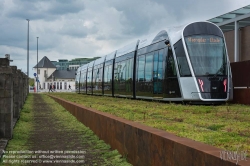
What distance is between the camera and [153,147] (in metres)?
5.58

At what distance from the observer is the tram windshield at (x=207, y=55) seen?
53.1 feet

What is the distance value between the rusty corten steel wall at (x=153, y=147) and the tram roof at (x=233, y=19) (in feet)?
59.1

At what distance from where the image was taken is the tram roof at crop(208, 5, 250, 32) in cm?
2503

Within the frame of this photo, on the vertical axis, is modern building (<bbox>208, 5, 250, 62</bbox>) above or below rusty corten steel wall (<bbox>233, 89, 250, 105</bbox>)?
above

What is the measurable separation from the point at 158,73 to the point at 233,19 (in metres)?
9.71

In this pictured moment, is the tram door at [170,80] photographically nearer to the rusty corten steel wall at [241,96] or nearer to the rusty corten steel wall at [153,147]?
the rusty corten steel wall at [241,96]

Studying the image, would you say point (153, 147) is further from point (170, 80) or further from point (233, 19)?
point (233, 19)

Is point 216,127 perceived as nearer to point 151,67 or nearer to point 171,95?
point 171,95

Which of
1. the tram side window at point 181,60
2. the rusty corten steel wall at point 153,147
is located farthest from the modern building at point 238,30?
the rusty corten steel wall at point 153,147

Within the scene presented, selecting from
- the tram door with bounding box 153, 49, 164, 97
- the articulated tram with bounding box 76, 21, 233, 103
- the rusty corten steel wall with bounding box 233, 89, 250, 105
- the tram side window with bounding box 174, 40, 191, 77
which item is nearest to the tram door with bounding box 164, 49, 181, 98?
the articulated tram with bounding box 76, 21, 233, 103

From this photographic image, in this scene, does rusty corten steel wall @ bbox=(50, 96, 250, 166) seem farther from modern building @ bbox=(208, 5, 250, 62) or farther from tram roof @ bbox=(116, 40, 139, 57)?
modern building @ bbox=(208, 5, 250, 62)

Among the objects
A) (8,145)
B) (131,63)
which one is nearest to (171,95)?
(131,63)

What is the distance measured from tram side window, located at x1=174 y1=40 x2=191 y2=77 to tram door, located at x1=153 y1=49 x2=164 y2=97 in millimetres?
1488

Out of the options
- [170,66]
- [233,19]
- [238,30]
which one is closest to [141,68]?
[170,66]
